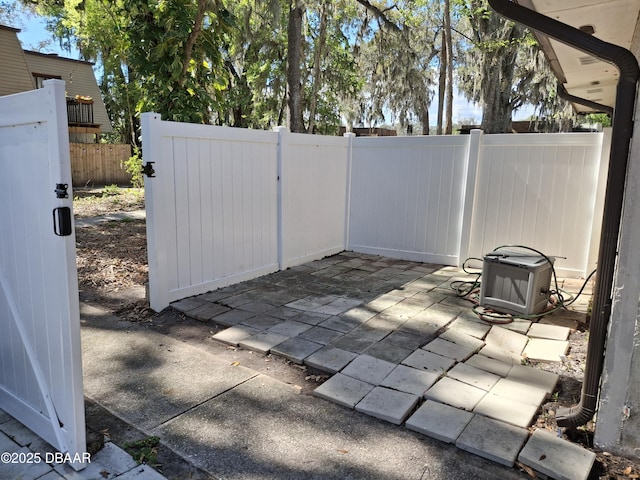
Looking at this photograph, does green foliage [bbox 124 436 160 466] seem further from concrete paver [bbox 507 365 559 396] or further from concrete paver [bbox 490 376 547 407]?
concrete paver [bbox 507 365 559 396]

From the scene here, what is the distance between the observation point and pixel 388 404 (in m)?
2.43

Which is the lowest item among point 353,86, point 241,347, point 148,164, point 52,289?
point 241,347

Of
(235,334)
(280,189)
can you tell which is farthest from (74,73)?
(235,334)

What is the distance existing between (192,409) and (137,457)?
428mm

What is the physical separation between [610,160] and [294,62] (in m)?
8.61

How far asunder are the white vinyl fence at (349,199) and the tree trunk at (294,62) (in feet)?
13.3

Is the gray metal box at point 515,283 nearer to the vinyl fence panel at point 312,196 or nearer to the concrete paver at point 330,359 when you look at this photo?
the concrete paver at point 330,359

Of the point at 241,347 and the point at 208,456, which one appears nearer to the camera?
the point at 208,456

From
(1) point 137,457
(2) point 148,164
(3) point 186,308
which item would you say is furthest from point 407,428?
(2) point 148,164

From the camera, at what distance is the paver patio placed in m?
2.33

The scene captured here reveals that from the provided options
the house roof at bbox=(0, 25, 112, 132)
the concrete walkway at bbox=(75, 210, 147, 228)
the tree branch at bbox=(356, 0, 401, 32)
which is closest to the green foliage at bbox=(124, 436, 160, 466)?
the concrete walkway at bbox=(75, 210, 147, 228)

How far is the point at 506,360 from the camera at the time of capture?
308 cm

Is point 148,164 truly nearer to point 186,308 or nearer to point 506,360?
point 186,308

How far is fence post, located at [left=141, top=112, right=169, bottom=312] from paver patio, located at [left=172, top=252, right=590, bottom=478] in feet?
0.62
